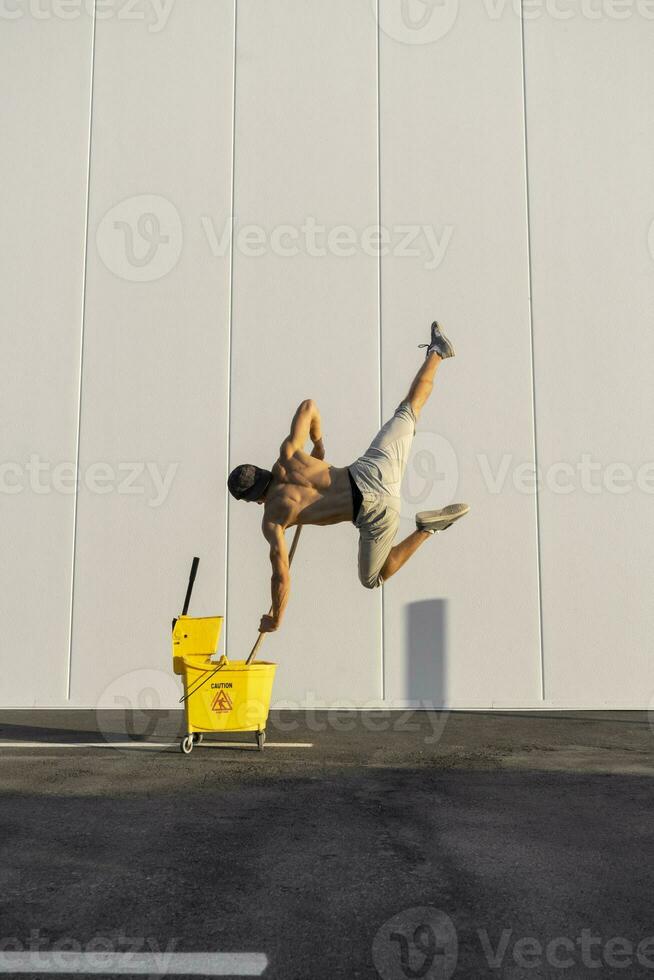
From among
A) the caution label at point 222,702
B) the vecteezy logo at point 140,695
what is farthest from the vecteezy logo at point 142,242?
the caution label at point 222,702

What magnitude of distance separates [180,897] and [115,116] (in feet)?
29.7

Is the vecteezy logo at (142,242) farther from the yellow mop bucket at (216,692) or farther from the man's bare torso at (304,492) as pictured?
the yellow mop bucket at (216,692)

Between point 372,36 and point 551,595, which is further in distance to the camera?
point 372,36

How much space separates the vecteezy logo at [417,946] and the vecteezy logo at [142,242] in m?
7.99

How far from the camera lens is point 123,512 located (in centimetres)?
910

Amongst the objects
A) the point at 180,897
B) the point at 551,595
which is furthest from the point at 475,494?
the point at 180,897

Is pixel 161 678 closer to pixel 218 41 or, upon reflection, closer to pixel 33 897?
pixel 33 897

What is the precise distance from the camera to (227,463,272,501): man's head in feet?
18.5

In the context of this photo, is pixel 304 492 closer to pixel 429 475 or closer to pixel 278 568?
pixel 278 568

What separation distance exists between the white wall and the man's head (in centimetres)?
333

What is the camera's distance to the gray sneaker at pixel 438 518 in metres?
6.13

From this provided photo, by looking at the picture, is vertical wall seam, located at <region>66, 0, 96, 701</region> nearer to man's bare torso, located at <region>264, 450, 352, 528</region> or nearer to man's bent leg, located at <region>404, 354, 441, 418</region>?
man's bare torso, located at <region>264, 450, 352, 528</region>

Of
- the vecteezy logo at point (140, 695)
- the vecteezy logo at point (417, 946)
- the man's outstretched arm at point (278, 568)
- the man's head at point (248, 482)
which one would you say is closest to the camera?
the vecteezy logo at point (417, 946)

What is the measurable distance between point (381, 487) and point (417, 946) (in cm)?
362
